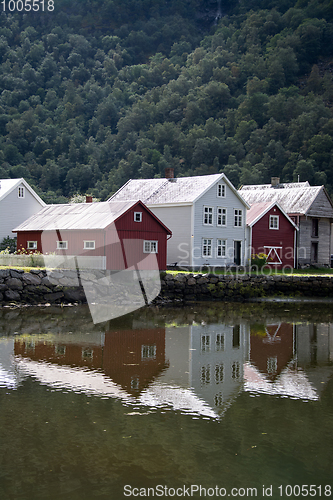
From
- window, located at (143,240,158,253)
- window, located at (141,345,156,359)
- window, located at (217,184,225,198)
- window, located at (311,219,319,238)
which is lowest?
window, located at (141,345,156,359)

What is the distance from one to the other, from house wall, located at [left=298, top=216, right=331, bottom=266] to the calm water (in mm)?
29997

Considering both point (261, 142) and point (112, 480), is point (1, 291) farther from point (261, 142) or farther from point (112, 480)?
point (261, 142)

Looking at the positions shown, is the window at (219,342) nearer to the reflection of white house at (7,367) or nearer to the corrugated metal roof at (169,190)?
the reflection of white house at (7,367)

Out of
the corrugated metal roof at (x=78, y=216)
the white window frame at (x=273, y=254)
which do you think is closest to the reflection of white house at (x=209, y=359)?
the corrugated metal roof at (x=78, y=216)

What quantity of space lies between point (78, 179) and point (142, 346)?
92660 mm

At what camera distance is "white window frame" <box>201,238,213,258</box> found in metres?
41.2

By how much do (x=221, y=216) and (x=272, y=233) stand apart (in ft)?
19.1

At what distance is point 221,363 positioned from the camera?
15844 millimetres

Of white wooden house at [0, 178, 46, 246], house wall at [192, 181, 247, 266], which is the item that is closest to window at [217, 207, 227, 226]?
house wall at [192, 181, 247, 266]

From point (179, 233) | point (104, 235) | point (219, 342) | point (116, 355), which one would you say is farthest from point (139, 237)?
→ point (116, 355)

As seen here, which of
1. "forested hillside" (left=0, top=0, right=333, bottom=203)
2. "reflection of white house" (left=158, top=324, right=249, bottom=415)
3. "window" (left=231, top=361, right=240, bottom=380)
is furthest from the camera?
"forested hillside" (left=0, top=0, right=333, bottom=203)

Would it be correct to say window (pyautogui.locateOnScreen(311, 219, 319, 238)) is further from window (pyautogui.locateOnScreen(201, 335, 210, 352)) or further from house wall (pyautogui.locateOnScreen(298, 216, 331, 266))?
window (pyautogui.locateOnScreen(201, 335, 210, 352))

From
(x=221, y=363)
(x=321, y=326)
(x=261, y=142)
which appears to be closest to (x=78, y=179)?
(x=261, y=142)

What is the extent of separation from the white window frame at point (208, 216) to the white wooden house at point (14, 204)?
542 inches
